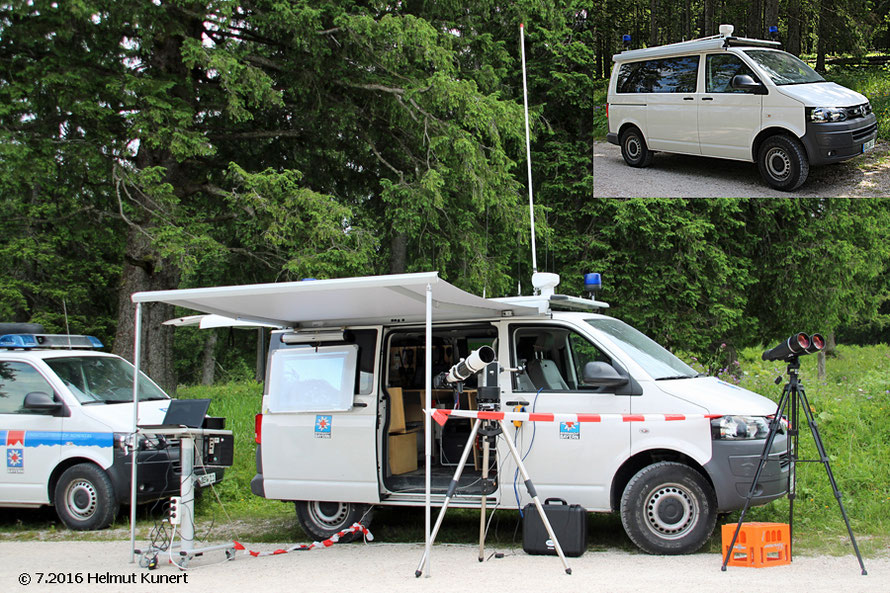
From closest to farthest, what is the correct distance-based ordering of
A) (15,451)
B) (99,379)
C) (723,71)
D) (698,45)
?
(15,451) < (99,379) < (723,71) < (698,45)

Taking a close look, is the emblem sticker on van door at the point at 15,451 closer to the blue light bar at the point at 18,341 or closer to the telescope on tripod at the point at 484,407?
the blue light bar at the point at 18,341

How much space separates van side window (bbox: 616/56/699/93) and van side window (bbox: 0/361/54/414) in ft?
27.2

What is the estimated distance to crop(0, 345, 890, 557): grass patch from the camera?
8000mm

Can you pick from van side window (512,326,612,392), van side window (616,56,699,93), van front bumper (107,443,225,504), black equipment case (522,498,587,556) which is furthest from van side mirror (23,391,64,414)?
van side window (616,56,699,93)

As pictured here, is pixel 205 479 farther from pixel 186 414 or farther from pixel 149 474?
pixel 149 474

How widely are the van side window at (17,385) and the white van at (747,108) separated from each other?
814cm

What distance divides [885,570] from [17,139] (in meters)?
12.7

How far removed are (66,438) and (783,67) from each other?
893cm

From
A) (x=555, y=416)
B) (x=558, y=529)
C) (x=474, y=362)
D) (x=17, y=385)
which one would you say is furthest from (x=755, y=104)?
(x=17, y=385)

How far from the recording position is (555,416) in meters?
7.00

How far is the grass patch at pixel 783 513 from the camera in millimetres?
8000

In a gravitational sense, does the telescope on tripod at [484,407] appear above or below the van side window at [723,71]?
below

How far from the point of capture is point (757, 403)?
7.25 m

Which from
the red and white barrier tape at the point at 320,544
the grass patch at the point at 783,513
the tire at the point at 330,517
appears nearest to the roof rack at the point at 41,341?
the grass patch at the point at 783,513
